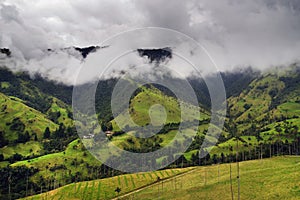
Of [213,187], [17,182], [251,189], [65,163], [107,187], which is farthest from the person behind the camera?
[65,163]

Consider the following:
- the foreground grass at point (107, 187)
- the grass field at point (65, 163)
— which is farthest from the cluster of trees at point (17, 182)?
the foreground grass at point (107, 187)

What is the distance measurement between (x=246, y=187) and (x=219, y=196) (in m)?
5.77

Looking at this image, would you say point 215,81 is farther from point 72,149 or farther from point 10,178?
point 72,149

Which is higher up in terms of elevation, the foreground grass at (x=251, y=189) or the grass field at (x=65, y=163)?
the foreground grass at (x=251, y=189)

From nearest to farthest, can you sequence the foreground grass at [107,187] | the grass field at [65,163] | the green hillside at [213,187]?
1. the green hillside at [213,187]
2. the foreground grass at [107,187]
3. the grass field at [65,163]

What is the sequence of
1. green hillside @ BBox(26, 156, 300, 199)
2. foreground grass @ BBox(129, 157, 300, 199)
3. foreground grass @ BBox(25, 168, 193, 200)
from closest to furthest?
foreground grass @ BBox(129, 157, 300, 199)
green hillside @ BBox(26, 156, 300, 199)
foreground grass @ BBox(25, 168, 193, 200)

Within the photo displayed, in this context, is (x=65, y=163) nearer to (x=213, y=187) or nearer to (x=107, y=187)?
(x=107, y=187)

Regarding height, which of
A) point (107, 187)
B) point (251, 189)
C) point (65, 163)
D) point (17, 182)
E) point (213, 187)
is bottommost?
point (17, 182)

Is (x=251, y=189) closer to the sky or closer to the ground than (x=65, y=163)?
closer to the sky

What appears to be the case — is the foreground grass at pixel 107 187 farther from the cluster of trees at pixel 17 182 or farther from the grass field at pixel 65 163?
the grass field at pixel 65 163

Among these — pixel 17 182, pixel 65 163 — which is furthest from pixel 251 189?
pixel 65 163

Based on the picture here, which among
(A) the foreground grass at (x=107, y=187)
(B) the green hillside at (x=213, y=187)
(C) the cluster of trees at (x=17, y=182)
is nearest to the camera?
(B) the green hillside at (x=213, y=187)

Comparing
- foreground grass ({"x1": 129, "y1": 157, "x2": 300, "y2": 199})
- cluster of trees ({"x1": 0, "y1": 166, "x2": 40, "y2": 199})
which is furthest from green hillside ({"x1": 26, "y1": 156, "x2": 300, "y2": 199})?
cluster of trees ({"x1": 0, "y1": 166, "x2": 40, "y2": 199})

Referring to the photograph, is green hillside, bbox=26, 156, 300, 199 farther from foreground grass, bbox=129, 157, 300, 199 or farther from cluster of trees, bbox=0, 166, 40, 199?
cluster of trees, bbox=0, 166, 40, 199
